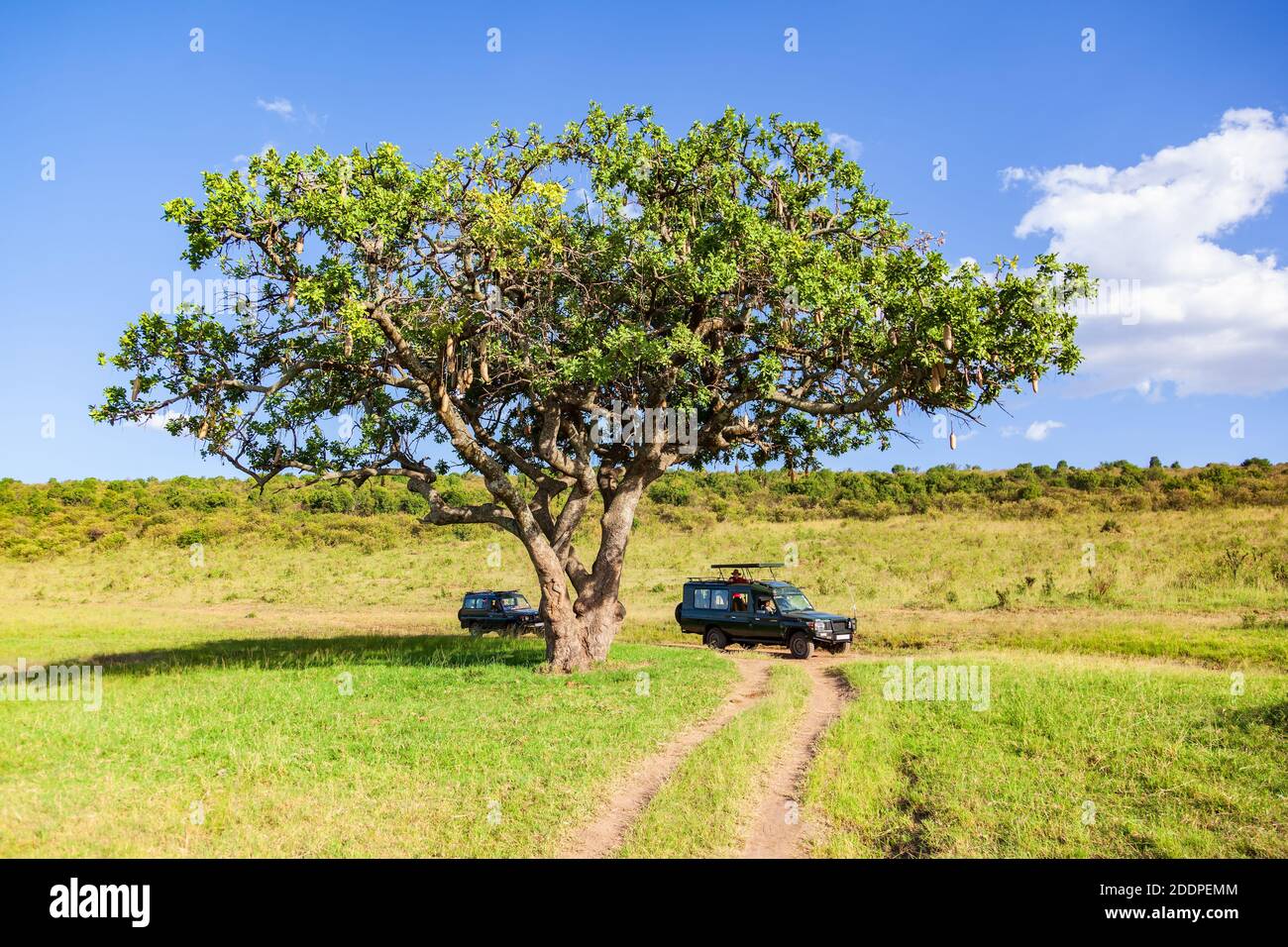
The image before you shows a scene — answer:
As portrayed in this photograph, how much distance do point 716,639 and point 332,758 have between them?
17051mm

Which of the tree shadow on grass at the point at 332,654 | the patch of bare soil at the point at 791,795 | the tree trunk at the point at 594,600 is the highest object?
the tree trunk at the point at 594,600

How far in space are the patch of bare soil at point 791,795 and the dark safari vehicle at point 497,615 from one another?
16.8m

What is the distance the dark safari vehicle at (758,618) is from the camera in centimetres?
2500

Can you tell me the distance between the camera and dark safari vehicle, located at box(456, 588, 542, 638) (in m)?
31.9

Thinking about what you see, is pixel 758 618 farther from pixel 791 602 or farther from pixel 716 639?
pixel 716 639

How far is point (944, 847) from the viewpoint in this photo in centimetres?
881

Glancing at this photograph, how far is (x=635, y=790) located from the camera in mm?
10625

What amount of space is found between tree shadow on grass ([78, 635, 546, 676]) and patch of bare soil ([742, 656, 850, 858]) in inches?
321

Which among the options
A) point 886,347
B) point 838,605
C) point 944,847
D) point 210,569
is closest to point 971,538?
point 838,605

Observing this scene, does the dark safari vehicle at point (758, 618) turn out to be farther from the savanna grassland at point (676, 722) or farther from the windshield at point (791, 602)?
the savanna grassland at point (676, 722)

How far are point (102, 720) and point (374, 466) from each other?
27.7 feet

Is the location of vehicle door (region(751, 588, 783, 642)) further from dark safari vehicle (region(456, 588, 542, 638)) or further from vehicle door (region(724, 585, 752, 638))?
dark safari vehicle (region(456, 588, 542, 638))


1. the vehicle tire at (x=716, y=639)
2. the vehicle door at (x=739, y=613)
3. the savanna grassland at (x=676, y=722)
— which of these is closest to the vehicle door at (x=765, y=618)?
the vehicle door at (x=739, y=613)
